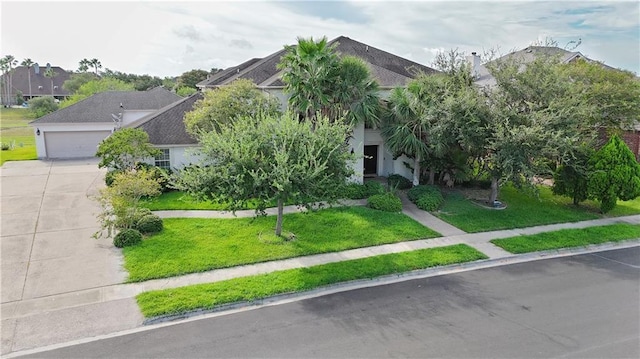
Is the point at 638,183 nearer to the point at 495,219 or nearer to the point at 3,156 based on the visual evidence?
the point at 495,219

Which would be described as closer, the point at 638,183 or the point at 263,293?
the point at 263,293

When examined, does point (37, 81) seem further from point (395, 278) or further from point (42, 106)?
point (395, 278)

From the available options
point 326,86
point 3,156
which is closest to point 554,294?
point 326,86

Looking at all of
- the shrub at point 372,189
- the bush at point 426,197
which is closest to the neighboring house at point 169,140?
the shrub at point 372,189

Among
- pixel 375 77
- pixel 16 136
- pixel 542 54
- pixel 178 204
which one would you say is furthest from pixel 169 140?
pixel 16 136

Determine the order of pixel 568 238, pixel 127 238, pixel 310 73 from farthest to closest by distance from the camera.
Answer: pixel 310 73 → pixel 568 238 → pixel 127 238
